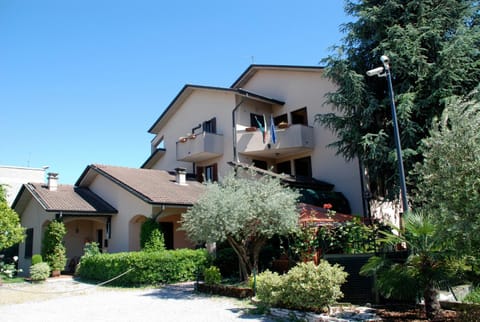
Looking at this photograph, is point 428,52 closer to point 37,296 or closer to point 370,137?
point 370,137

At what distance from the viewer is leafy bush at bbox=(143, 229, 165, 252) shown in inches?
729

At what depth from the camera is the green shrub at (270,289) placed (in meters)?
10.4

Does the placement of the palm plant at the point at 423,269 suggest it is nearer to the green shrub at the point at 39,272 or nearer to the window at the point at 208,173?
the green shrub at the point at 39,272

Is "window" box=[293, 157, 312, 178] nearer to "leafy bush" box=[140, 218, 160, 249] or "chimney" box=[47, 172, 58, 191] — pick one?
"leafy bush" box=[140, 218, 160, 249]

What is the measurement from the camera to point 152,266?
16062 mm

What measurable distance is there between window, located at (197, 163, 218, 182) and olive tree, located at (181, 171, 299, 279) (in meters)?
12.1

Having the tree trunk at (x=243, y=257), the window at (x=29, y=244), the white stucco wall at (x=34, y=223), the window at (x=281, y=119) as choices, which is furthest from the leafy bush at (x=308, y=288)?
the window at (x=29, y=244)

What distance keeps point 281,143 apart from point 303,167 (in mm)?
2284

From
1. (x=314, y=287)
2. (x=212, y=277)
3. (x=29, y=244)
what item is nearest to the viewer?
(x=314, y=287)

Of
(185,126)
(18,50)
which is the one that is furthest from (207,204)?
(185,126)

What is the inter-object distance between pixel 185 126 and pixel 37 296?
55.9 feet

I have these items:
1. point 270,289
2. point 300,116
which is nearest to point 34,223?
point 300,116

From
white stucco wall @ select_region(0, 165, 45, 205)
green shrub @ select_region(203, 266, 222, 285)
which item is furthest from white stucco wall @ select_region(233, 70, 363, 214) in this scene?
white stucco wall @ select_region(0, 165, 45, 205)

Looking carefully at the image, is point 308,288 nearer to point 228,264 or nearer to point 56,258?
point 228,264
